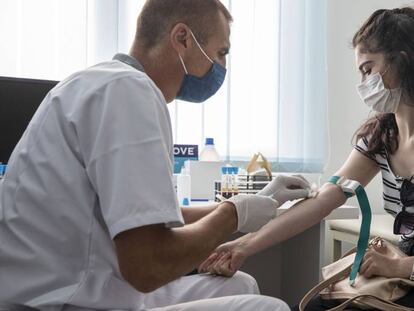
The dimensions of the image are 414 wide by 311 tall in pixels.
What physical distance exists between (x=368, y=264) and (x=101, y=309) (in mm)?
754

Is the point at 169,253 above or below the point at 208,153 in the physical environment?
below

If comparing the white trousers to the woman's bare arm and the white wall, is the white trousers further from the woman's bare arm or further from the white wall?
the white wall

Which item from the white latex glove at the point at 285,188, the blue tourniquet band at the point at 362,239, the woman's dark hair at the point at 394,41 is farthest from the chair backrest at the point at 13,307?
the woman's dark hair at the point at 394,41

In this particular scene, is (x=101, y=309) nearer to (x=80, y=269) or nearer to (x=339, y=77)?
(x=80, y=269)

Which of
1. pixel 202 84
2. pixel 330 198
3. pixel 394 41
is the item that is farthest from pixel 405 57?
Result: pixel 202 84

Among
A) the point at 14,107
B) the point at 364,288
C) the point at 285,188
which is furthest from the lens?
the point at 14,107

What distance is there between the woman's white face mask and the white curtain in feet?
3.11

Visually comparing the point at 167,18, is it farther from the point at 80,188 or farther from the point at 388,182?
the point at 388,182

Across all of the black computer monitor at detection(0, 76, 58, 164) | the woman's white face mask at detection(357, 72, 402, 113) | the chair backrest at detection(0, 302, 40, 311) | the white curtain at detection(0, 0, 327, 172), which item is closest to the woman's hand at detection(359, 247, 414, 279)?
the woman's white face mask at detection(357, 72, 402, 113)

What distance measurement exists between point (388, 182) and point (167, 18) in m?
0.92

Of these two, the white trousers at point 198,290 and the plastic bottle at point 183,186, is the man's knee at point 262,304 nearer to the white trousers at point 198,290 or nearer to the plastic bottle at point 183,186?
the white trousers at point 198,290

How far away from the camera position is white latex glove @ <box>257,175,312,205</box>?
1.28 metres

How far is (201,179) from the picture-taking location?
6.16 feet

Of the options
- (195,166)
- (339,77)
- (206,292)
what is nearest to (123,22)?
(195,166)
